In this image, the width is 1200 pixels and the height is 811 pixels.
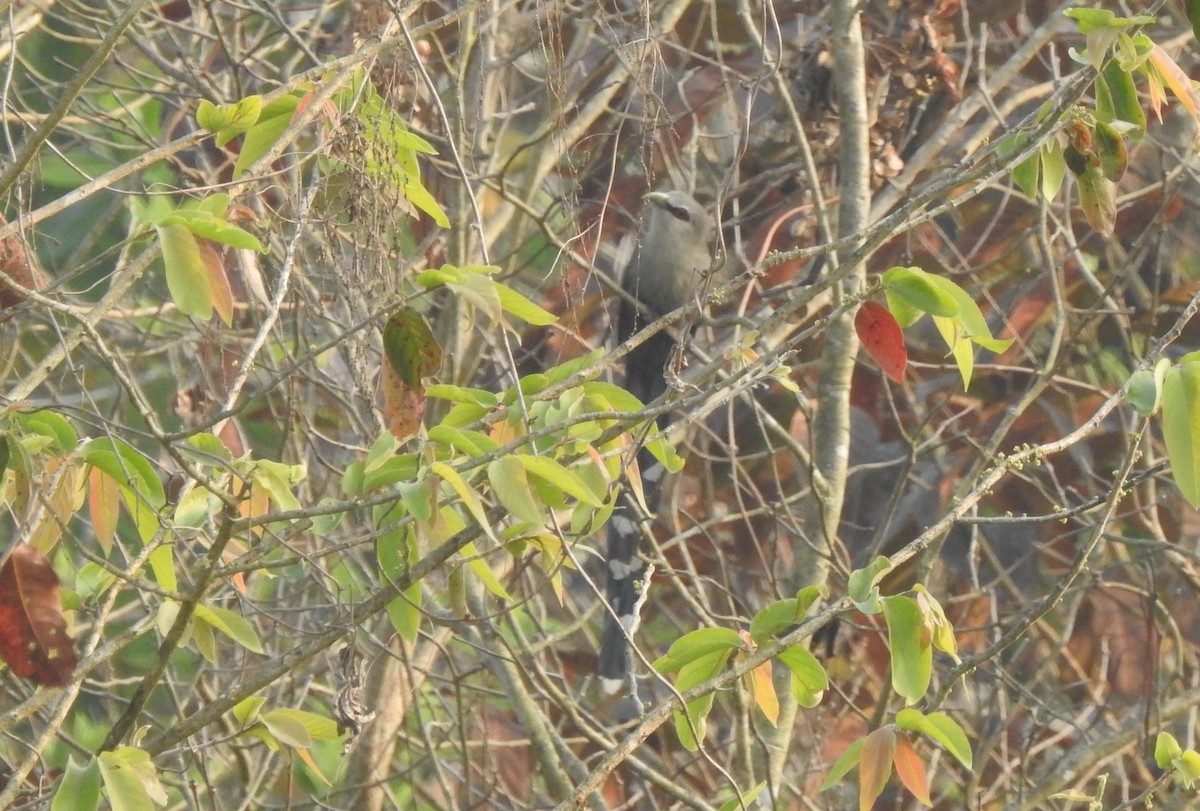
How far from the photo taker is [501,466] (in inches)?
Answer: 62.2

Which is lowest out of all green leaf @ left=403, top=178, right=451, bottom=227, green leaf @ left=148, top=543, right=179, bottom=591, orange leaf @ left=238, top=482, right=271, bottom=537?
green leaf @ left=148, top=543, right=179, bottom=591

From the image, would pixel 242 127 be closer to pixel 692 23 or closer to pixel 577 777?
pixel 577 777

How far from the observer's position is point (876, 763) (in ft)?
6.24

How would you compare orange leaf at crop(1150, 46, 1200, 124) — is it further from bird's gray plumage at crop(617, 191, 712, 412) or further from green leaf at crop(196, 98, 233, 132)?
bird's gray plumage at crop(617, 191, 712, 412)

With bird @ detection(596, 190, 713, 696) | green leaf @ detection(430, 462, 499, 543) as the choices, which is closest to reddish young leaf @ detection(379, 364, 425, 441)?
green leaf @ detection(430, 462, 499, 543)

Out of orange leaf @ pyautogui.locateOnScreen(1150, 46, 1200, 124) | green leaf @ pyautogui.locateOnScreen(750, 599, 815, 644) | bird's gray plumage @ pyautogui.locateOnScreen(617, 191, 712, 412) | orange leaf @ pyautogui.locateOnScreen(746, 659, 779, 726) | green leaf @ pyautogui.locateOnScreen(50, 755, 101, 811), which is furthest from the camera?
bird's gray plumage @ pyautogui.locateOnScreen(617, 191, 712, 412)

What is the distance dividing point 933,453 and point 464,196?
1.56 m

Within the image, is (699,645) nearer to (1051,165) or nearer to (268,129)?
(1051,165)

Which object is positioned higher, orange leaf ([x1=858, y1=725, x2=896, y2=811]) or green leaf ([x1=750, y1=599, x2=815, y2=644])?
green leaf ([x1=750, y1=599, x2=815, y2=644])

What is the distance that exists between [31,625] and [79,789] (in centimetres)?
19

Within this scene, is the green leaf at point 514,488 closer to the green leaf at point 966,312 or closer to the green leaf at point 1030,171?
the green leaf at point 966,312

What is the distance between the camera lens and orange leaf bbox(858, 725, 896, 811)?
190 cm

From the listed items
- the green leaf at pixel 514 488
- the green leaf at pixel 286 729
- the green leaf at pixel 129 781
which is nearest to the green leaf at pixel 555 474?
the green leaf at pixel 514 488

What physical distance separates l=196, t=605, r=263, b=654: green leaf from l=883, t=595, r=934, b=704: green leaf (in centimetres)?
87
